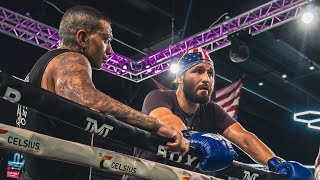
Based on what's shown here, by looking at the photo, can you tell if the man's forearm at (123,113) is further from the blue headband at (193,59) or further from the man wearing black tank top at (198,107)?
the blue headband at (193,59)

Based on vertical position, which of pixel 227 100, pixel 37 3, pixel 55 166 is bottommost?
pixel 55 166

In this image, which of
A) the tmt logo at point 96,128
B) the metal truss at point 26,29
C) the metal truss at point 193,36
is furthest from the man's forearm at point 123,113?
the metal truss at point 26,29

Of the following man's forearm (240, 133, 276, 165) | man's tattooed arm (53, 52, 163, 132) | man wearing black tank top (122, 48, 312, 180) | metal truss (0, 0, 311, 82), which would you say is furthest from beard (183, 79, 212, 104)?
metal truss (0, 0, 311, 82)

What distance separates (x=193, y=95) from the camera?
A: 245 cm

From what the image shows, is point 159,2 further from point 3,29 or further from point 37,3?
point 3,29

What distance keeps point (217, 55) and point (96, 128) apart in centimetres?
804

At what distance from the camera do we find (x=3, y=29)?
6.34m

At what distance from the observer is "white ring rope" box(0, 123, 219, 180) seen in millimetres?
1227

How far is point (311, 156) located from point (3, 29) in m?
10.9

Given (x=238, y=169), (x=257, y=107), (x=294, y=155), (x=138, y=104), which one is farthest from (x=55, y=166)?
(x=294, y=155)

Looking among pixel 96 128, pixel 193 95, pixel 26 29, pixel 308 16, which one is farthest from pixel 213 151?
pixel 26 29

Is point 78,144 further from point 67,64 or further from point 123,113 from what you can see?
point 67,64

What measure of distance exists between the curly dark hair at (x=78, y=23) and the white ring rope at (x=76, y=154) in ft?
2.29

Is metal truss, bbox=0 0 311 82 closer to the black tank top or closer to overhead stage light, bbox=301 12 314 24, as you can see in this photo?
overhead stage light, bbox=301 12 314 24
